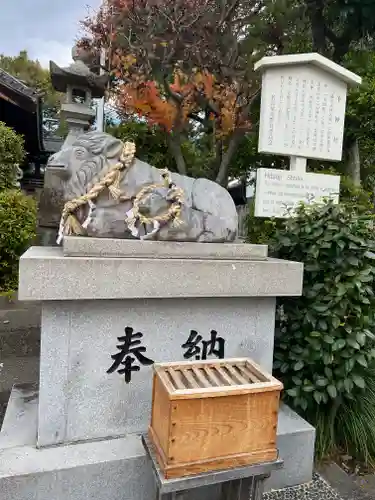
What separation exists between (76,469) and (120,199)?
1.48 meters

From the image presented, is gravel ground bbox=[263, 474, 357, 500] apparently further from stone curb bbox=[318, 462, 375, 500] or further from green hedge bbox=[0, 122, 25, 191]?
green hedge bbox=[0, 122, 25, 191]

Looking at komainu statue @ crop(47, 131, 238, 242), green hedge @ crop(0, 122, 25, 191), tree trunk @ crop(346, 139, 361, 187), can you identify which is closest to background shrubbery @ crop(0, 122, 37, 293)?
green hedge @ crop(0, 122, 25, 191)

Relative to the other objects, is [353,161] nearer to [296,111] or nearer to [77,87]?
[296,111]

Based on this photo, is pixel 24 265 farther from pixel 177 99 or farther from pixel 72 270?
pixel 177 99

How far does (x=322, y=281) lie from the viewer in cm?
256

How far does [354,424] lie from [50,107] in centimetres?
2136

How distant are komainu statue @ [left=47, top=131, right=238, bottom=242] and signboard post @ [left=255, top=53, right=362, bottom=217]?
1406mm

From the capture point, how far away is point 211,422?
5.31 ft

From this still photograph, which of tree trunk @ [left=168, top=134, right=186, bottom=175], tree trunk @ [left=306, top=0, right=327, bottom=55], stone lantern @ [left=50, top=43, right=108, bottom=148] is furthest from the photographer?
tree trunk @ [left=168, top=134, right=186, bottom=175]

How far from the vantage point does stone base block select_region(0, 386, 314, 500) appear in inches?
71.7

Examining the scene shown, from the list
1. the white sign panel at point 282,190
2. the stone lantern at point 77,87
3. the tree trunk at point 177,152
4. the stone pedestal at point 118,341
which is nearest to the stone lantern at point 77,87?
the stone lantern at point 77,87

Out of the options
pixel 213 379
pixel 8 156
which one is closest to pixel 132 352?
pixel 213 379

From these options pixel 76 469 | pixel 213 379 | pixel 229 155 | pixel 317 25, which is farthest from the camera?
Answer: pixel 229 155

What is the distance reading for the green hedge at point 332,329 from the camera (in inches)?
94.6
